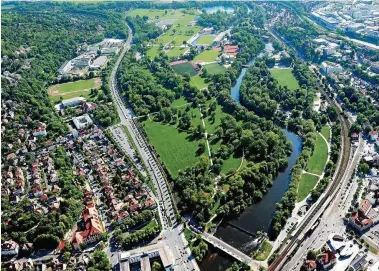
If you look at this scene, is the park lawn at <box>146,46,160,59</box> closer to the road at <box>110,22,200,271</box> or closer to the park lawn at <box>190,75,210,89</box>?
the park lawn at <box>190,75,210,89</box>

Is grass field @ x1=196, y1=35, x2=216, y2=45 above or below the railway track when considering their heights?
below

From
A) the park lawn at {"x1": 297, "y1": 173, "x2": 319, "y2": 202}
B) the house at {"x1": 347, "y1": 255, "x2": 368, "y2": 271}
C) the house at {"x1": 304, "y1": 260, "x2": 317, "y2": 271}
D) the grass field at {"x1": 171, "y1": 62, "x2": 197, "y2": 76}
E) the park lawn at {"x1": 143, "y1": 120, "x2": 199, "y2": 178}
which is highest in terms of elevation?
the house at {"x1": 347, "y1": 255, "x2": 368, "y2": 271}

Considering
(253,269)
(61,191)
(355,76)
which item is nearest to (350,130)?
(355,76)

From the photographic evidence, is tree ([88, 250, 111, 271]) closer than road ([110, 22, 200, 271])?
Yes

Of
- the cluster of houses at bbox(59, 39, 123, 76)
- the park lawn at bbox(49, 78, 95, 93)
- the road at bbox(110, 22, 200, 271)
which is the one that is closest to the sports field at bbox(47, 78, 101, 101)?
the park lawn at bbox(49, 78, 95, 93)

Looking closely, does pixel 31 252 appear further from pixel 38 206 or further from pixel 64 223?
pixel 38 206

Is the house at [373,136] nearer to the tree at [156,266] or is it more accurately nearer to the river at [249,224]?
the river at [249,224]

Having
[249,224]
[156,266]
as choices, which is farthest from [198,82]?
[156,266]

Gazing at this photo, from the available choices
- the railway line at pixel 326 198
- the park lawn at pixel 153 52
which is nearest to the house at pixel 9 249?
the railway line at pixel 326 198
